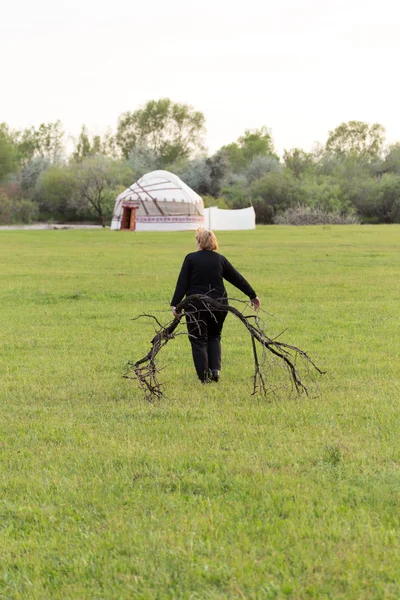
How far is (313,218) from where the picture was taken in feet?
214

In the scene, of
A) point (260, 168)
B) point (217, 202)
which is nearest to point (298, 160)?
point (260, 168)

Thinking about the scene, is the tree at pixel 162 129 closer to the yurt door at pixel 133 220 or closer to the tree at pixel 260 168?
the tree at pixel 260 168

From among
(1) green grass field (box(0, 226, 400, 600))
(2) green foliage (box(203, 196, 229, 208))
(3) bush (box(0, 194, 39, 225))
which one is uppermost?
(2) green foliage (box(203, 196, 229, 208))

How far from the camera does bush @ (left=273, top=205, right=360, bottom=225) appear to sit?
65.2 m

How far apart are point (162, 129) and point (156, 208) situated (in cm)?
5082

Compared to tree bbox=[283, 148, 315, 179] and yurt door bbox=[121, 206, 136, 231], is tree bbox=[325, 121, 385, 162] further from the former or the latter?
yurt door bbox=[121, 206, 136, 231]

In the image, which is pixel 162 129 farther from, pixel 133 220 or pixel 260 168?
pixel 133 220

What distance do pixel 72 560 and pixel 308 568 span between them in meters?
1.12

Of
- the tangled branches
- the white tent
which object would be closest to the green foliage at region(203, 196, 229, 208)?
the white tent

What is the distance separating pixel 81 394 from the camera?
6.88 metres

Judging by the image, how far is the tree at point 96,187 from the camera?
220 ft

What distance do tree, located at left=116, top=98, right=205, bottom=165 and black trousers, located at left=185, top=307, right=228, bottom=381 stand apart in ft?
A: 317

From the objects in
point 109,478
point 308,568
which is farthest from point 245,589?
point 109,478

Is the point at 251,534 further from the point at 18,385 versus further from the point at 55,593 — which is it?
the point at 18,385
